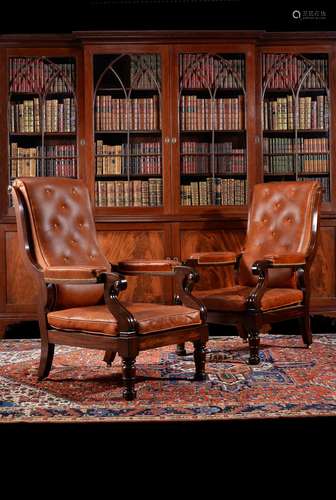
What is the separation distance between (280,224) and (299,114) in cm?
148

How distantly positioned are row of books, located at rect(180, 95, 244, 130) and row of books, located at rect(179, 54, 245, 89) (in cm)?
12

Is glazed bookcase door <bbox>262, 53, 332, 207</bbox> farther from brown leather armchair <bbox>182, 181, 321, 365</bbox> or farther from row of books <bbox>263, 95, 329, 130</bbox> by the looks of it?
brown leather armchair <bbox>182, 181, 321, 365</bbox>

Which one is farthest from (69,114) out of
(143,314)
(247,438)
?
(247,438)

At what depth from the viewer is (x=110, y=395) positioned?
3.55m

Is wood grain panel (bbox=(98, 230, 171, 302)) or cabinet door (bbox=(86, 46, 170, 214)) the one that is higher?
cabinet door (bbox=(86, 46, 170, 214))

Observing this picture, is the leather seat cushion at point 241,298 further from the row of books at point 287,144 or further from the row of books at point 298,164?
the row of books at point 287,144

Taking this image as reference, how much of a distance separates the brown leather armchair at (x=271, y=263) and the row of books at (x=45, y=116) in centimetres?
183

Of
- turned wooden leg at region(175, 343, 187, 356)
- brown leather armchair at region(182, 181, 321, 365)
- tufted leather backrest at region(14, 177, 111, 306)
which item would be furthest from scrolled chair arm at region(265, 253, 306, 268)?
tufted leather backrest at region(14, 177, 111, 306)

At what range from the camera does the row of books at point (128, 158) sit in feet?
19.5

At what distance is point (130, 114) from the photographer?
5977 mm

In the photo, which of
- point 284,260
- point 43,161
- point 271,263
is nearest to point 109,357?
point 271,263

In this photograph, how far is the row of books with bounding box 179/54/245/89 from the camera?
19.5ft

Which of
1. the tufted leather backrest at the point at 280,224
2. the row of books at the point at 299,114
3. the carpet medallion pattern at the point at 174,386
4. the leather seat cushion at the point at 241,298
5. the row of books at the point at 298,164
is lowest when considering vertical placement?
the carpet medallion pattern at the point at 174,386

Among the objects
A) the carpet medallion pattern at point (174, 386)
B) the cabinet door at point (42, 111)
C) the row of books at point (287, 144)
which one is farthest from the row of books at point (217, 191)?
the carpet medallion pattern at point (174, 386)
